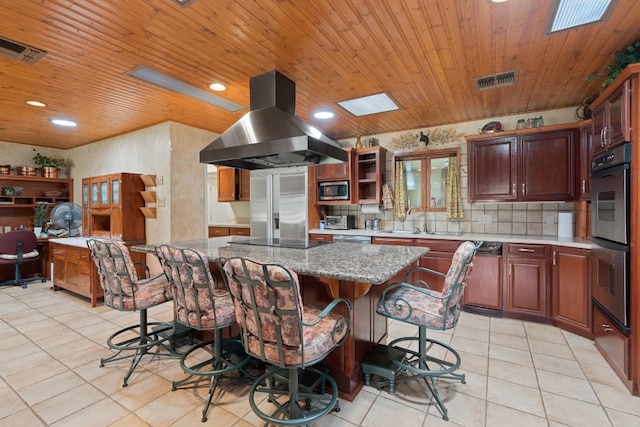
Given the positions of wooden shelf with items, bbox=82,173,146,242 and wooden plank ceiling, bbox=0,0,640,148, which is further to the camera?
wooden shelf with items, bbox=82,173,146,242

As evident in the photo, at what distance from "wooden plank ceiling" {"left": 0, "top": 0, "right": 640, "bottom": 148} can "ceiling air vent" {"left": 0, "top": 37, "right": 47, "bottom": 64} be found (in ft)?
0.25

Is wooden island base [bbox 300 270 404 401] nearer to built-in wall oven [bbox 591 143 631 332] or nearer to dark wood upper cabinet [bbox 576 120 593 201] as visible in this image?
built-in wall oven [bbox 591 143 631 332]

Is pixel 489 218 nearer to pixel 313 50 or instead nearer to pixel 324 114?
pixel 324 114

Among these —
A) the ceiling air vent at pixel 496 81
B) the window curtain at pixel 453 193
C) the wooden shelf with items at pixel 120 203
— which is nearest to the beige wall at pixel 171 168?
the wooden shelf with items at pixel 120 203

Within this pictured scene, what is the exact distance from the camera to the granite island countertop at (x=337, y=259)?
1.64 m

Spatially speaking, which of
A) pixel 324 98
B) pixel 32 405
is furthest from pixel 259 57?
pixel 32 405

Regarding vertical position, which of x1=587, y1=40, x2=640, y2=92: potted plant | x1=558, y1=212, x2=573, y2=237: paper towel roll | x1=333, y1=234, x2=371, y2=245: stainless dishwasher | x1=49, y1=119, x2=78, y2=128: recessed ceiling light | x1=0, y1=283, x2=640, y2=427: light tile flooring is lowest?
x1=0, y1=283, x2=640, y2=427: light tile flooring

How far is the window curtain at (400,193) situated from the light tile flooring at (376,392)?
1940 mm

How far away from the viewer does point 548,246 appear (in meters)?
3.28

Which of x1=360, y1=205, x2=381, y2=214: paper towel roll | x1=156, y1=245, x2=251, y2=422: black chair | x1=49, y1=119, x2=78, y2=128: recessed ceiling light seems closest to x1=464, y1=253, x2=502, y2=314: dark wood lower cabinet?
Result: x1=360, y1=205, x2=381, y2=214: paper towel roll

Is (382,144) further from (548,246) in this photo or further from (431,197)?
(548,246)

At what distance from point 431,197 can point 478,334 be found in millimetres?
1981

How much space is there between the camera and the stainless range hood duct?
235 centimetres

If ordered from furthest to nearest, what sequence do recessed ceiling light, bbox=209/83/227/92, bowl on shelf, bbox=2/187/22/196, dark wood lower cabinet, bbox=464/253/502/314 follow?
bowl on shelf, bbox=2/187/22/196 → dark wood lower cabinet, bbox=464/253/502/314 → recessed ceiling light, bbox=209/83/227/92
